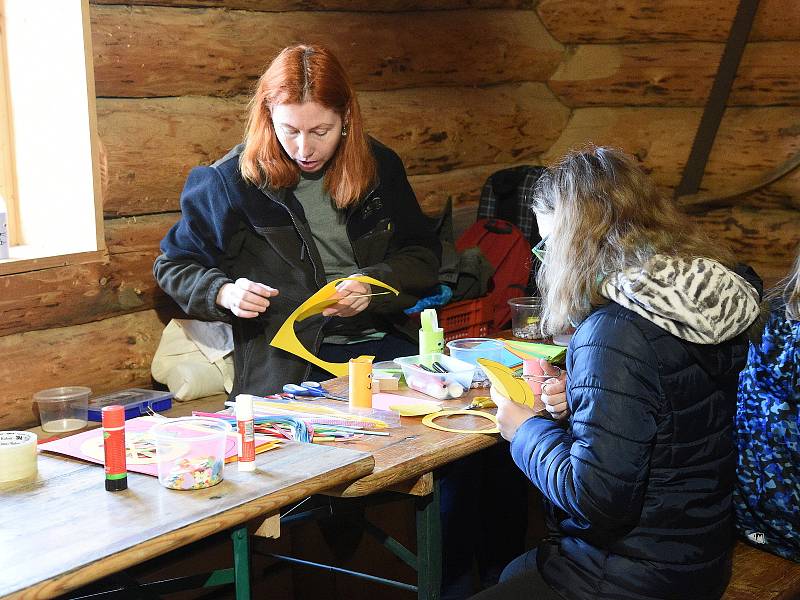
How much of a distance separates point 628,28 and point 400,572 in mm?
3511

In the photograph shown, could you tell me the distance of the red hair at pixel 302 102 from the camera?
3492 mm

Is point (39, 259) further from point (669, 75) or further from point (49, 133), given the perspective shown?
point (669, 75)

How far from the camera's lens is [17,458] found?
213 centimetres

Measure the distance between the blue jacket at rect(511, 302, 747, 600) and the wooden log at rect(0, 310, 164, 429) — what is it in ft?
6.54

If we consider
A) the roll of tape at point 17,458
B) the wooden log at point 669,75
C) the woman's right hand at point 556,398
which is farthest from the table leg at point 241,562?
the wooden log at point 669,75

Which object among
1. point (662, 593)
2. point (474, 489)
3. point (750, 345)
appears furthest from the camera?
point (474, 489)

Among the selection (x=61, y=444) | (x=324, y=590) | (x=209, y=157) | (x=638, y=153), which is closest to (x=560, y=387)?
(x=61, y=444)

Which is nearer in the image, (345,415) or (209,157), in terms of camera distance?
(345,415)

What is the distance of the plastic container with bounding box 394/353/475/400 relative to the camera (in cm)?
291

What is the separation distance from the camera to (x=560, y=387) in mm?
2738

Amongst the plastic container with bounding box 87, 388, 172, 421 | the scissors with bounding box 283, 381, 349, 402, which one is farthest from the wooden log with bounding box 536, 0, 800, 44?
the scissors with bounding box 283, 381, 349, 402

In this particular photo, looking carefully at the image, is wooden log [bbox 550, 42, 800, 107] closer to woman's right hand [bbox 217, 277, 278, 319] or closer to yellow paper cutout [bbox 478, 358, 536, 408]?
woman's right hand [bbox 217, 277, 278, 319]

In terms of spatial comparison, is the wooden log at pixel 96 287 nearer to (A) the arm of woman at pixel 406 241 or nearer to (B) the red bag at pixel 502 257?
(A) the arm of woman at pixel 406 241

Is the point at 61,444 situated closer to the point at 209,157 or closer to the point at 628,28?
the point at 209,157
